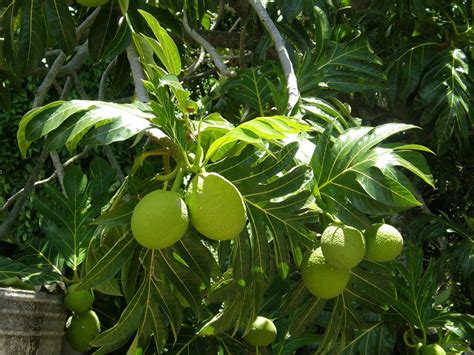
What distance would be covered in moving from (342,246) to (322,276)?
0.33 feet

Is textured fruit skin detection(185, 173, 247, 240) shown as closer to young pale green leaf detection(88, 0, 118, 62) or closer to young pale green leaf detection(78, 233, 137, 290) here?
young pale green leaf detection(78, 233, 137, 290)

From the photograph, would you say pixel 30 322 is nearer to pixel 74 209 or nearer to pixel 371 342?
pixel 74 209

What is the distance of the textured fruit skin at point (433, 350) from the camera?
206 centimetres

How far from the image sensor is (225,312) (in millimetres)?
1554

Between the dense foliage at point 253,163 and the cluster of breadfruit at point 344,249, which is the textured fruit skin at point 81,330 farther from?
the cluster of breadfruit at point 344,249

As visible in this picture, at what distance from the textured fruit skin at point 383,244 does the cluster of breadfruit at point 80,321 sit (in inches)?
26.1

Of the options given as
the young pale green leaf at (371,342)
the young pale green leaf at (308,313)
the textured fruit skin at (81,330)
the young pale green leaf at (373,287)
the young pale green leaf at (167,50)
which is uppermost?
the young pale green leaf at (167,50)

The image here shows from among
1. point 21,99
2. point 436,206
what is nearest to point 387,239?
point 436,206

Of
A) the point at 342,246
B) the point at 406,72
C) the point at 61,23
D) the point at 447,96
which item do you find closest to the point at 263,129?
the point at 342,246

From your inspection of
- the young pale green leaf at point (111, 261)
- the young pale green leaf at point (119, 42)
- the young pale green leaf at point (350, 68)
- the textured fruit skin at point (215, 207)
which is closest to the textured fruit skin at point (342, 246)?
the textured fruit skin at point (215, 207)

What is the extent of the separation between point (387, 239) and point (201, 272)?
35 centimetres

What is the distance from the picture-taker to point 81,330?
68.1 inches

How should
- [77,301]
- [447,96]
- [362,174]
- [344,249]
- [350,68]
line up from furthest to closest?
[447,96], [350,68], [77,301], [362,174], [344,249]

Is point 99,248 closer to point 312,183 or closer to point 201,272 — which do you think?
point 201,272
